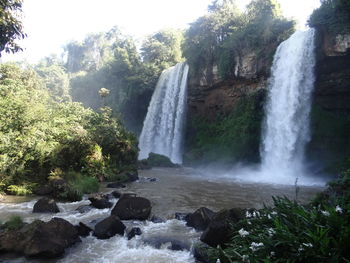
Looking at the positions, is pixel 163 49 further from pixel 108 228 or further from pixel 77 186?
pixel 108 228

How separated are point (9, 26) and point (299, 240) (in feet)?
23.8

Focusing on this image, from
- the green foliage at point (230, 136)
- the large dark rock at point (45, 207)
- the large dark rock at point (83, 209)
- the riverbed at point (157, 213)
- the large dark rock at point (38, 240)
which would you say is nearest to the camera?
the large dark rock at point (38, 240)

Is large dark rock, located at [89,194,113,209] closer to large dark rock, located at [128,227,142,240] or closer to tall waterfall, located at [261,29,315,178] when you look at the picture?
large dark rock, located at [128,227,142,240]

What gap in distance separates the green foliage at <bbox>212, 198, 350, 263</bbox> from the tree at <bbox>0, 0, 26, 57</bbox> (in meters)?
6.60

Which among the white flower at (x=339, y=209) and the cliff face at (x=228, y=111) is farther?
the cliff face at (x=228, y=111)

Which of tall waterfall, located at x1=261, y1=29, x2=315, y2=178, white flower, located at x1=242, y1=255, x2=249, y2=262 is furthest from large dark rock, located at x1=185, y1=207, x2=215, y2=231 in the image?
tall waterfall, located at x1=261, y1=29, x2=315, y2=178

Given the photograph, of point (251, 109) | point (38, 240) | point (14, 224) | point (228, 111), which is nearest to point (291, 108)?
point (251, 109)

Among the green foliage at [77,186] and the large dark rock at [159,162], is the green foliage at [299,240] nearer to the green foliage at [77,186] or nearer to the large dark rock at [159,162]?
the green foliage at [77,186]

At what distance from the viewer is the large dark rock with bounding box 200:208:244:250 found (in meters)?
6.84

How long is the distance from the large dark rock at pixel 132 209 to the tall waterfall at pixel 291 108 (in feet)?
45.2

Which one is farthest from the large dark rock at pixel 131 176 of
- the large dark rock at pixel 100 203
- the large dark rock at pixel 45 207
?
the large dark rock at pixel 45 207

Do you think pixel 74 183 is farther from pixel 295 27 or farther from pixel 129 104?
pixel 129 104

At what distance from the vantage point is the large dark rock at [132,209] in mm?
9422

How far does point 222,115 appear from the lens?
29891mm
